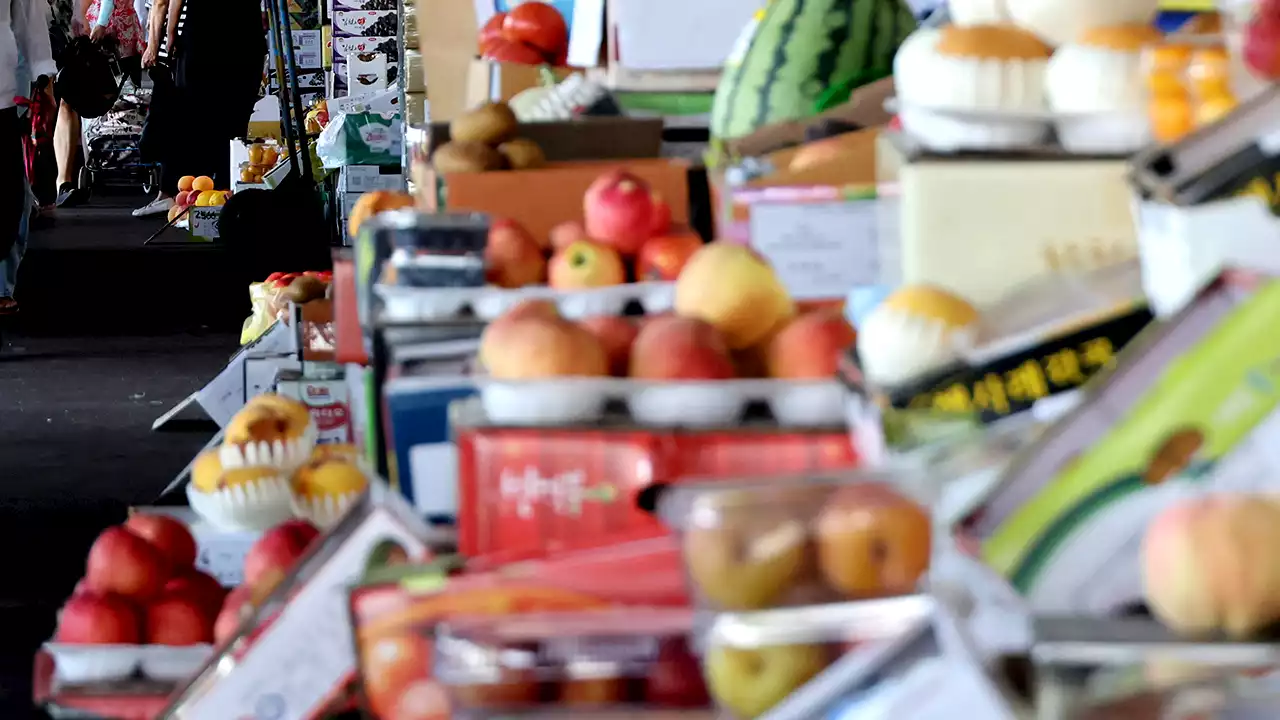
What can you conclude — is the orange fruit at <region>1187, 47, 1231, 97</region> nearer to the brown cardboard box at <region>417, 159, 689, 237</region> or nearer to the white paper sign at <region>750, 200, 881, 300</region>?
the white paper sign at <region>750, 200, 881, 300</region>

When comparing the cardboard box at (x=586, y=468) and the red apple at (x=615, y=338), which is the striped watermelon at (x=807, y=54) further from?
the cardboard box at (x=586, y=468)

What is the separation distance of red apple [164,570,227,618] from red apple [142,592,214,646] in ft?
0.05

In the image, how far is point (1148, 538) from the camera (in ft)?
2.75

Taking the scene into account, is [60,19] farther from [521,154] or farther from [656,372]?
[656,372]

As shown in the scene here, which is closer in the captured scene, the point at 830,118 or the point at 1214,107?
the point at 1214,107

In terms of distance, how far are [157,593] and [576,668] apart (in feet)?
3.44

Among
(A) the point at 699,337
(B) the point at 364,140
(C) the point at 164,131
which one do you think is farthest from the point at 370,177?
(A) the point at 699,337

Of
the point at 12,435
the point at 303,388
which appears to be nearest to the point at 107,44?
the point at 12,435

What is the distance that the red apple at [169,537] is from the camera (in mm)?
2100

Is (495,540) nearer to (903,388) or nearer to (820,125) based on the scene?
(903,388)

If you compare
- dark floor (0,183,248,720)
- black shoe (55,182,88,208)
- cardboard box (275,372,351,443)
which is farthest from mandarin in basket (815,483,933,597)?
black shoe (55,182,88,208)

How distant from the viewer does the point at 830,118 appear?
1.95 metres

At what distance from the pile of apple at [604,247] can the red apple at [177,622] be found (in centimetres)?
48

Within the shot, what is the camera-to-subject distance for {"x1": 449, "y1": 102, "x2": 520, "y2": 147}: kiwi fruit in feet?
7.80
